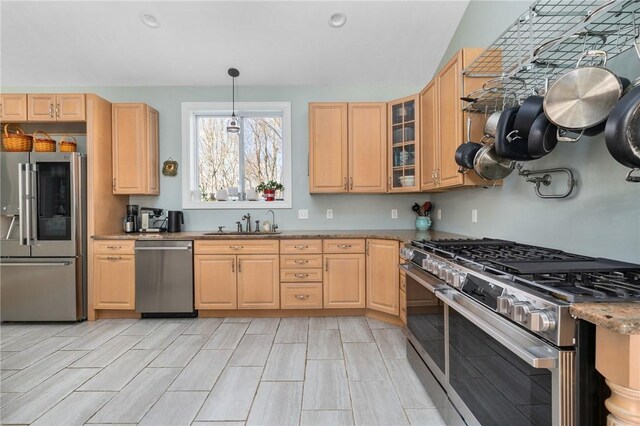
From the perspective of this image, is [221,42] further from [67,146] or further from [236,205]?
[67,146]

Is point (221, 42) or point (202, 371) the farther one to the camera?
point (221, 42)

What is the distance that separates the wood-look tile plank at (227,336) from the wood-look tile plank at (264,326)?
3.1 inches

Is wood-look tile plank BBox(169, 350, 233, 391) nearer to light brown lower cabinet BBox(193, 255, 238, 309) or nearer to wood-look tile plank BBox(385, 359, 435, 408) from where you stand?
light brown lower cabinet BBox(193, 255, 238, 309)

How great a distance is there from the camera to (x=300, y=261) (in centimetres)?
342

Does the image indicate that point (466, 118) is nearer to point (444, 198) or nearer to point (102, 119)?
point (444, 198)

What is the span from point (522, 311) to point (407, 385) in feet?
4.55

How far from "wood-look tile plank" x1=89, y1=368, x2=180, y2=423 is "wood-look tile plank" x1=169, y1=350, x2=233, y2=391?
8 cm

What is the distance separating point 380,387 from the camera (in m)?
2.09

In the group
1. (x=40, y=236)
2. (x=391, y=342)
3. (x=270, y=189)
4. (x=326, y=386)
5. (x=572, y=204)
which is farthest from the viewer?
(x=270, y=189)

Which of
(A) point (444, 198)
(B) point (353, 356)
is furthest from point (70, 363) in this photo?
(A) point (444, 198)

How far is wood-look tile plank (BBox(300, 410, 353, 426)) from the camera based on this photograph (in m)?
1.75

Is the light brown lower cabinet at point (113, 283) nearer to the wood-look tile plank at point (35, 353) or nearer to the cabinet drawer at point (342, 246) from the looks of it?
the wood-look tile plank at point (35, 353)

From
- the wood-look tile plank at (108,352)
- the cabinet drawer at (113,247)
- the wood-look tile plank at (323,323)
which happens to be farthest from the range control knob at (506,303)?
the cabinet drawer at (113,247)

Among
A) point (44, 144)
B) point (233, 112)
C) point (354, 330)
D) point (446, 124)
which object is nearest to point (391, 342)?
point (354, 330)
